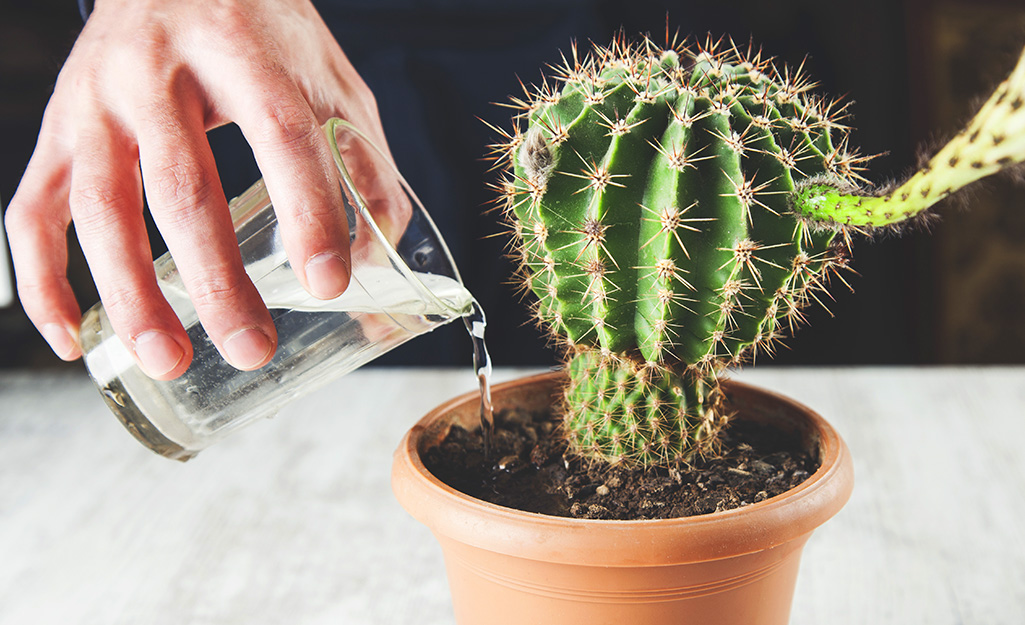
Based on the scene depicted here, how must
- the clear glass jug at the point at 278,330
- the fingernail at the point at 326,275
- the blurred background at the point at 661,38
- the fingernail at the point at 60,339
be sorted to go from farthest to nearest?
1. the blurred background at the point at 661,38
2. the fingernail at the point at 60,339
3. the clear glass jug at the point at 278,330
4. the fingernail at the point at 326,275

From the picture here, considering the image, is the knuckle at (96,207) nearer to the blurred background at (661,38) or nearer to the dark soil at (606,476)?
the dark soil at (606,476)

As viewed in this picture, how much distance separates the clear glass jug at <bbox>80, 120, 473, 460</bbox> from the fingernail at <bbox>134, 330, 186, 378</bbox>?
8 centimetres

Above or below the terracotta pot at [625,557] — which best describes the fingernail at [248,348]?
above

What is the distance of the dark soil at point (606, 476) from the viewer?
0.68 meters

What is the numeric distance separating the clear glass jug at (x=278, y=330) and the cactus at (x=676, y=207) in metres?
0.13

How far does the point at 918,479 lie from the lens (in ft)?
3.55

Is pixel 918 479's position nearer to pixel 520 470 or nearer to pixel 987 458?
pixel 987 458

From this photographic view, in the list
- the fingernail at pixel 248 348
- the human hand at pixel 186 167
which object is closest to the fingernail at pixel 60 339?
the human hand at pixel 186 167

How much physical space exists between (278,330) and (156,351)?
118 mm

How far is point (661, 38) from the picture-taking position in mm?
1618

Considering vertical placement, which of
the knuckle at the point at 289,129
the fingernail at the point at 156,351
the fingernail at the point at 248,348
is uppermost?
the knuckle at the point at 289,129

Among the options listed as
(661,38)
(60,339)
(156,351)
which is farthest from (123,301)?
(661,38)

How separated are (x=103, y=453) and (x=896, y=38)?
6.63 ft

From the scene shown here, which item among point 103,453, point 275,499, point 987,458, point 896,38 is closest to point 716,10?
point 896,38
